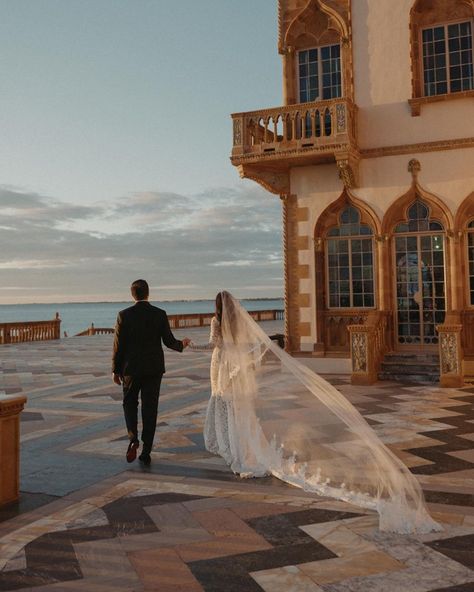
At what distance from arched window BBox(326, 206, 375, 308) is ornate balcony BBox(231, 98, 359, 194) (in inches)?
40.3

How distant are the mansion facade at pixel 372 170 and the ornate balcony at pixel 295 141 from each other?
0.03 m

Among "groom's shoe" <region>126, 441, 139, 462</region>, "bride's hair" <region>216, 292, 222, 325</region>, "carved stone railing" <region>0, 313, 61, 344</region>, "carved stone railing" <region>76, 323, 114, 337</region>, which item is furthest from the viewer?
"carved stone railing" <region>76, 323, 114, 337</region>

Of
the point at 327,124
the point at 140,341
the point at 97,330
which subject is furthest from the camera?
the point at 97,330

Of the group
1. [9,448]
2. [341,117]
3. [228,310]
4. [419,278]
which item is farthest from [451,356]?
[9,448]

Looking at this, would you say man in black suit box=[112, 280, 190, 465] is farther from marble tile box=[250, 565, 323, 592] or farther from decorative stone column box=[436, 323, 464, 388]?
decorative stone column box=[436, 323, 464, 388]

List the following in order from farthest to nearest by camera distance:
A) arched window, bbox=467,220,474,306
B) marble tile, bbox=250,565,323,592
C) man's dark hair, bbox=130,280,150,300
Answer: arched window, bbox=467,220,474,306, man's dark hair, bbox=130,280,150,300, marble tile, bbox=250,565,323,592

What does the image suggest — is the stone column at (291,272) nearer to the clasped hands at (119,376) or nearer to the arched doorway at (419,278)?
the arched doorway at (419,278)

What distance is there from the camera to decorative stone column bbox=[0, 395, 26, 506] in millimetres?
4727

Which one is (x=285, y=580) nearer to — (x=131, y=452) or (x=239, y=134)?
(x=131, y=452)

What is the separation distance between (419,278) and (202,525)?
10110 millimetres

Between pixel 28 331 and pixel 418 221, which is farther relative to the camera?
pixel 28 331

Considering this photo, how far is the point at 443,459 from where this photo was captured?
603 centimetres


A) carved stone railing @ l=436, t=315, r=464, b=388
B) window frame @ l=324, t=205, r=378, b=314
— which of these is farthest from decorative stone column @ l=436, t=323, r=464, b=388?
→ window frame @ l=324, t=205, r=378, b=314

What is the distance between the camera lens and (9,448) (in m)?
4.82
